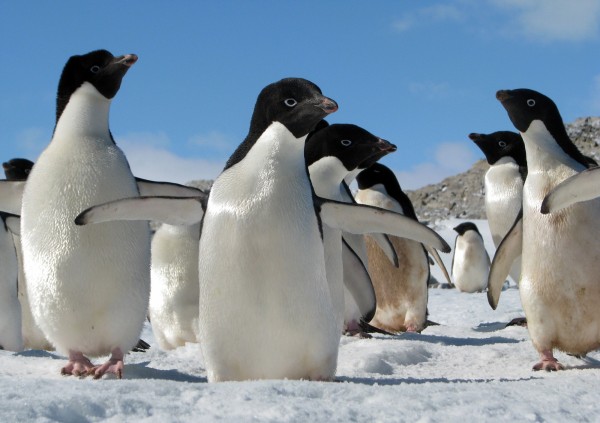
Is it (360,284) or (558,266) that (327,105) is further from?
(558,266)

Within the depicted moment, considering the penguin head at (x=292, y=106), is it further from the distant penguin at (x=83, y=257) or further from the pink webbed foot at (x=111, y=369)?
the pink webbed foot at (x=111, y=369)

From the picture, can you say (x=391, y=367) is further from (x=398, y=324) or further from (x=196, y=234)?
(x=398, y=324)

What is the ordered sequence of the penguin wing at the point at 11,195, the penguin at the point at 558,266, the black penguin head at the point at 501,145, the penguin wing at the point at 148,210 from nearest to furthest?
the penguin wing at the point at 148,210 < the penguin at the point at 558,266 < the penguin wing at the point at 11,195 < the black penguin head at the point at 501,145

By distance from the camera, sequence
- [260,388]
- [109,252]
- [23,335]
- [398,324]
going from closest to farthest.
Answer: [260,388]
[109,252]
[23,335]
[398,324]

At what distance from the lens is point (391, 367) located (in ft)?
14.4

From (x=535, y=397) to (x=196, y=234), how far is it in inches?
134

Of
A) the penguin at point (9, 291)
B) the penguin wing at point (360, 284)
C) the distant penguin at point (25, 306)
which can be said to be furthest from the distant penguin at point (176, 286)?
the distant penguin at point (25, 306)

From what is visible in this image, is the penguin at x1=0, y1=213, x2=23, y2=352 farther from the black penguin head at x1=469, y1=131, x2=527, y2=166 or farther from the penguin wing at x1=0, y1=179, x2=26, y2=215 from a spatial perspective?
the black penguin head at x1=469, y1=131, x2=527, y2=166

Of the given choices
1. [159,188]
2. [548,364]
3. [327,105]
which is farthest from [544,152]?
[159,188]

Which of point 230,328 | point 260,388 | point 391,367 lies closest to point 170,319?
point 391,367

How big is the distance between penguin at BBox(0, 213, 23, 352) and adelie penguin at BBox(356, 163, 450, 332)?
2.91 metres

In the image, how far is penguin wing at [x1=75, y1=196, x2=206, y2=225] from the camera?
340 cm

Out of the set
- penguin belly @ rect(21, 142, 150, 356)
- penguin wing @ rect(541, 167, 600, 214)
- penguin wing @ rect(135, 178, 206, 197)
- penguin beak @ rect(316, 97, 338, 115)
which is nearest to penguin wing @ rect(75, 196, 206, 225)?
penguin belly @ rect(21, 142, 150, 356)

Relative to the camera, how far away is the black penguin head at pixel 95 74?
419 centimetres
